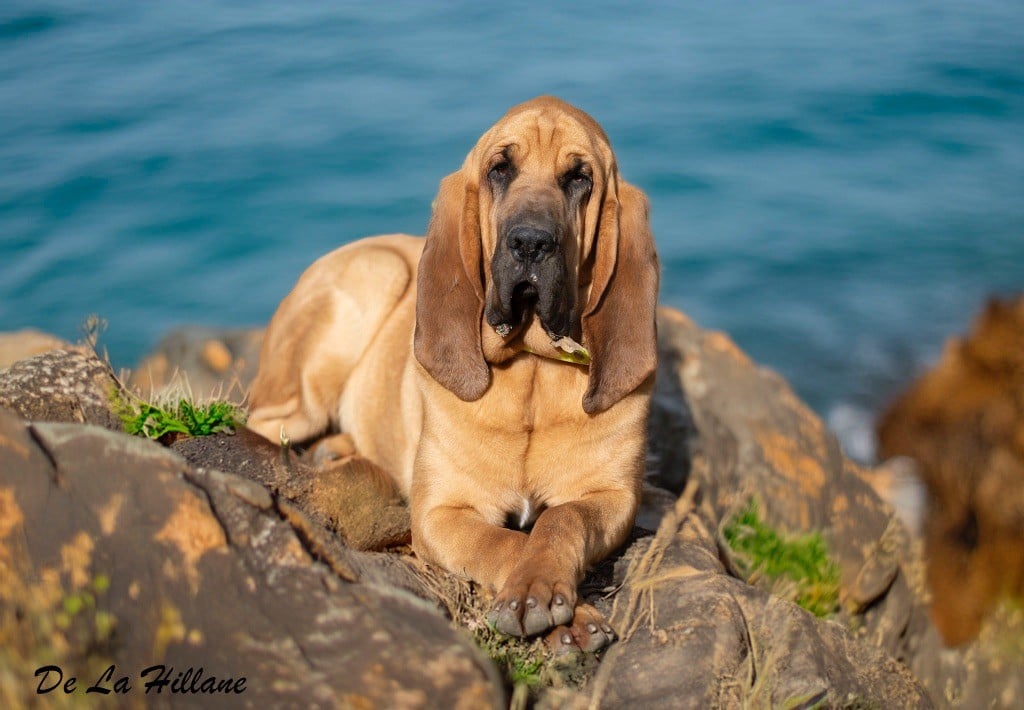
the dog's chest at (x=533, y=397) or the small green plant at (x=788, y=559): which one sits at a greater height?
the dog's chest at (x=533, y=397)

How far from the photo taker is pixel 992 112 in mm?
22656

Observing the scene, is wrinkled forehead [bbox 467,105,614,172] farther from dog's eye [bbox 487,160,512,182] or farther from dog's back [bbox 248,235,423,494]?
dog's back [bbox 248,235,423,494]

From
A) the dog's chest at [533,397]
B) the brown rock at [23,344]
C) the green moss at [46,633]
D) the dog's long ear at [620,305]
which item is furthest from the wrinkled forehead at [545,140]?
the brown rock at [23,344]

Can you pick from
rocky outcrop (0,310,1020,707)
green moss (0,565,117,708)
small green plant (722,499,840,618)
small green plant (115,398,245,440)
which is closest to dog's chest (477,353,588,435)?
rocky outcrop (0,310,1020,707)

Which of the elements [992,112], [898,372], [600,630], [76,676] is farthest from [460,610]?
[992,112]

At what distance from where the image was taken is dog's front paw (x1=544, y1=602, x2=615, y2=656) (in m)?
3.39

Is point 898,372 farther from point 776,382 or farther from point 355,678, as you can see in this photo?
point 355,678

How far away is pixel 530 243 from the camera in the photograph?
3.91m

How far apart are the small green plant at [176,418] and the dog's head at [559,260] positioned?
1582mm

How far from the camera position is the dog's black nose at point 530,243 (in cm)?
390

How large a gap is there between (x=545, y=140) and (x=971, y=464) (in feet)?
20.7

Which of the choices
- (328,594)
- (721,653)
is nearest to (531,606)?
(721,653)

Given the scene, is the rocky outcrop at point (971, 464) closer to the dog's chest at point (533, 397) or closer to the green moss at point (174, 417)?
the dog's chest at point (533, 397)

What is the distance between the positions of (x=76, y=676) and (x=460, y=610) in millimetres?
1597
